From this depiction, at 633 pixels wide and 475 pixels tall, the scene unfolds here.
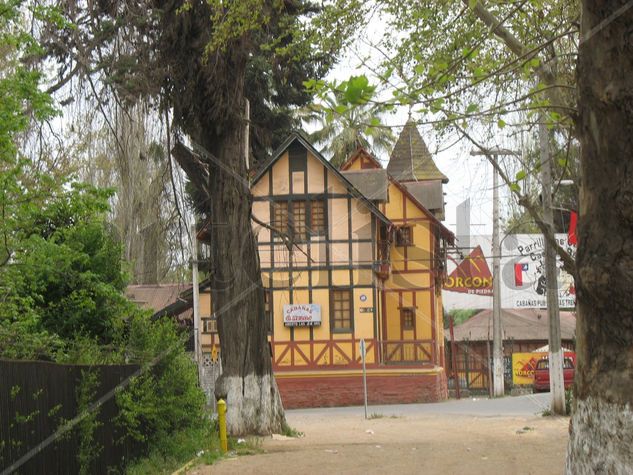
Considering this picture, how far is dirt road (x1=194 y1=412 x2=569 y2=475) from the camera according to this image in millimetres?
13523

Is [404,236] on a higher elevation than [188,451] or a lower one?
higher

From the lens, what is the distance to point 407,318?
130 feet

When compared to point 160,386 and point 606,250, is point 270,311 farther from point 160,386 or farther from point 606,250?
point 606,250

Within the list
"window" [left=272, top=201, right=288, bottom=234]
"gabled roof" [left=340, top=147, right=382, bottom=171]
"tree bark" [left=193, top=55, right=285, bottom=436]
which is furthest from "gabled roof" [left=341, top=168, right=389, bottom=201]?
"tree bark" [left=193, top=55, right=285, bottom=436]

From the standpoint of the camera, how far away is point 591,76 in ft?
22.6

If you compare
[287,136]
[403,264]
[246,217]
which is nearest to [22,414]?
[246,217]

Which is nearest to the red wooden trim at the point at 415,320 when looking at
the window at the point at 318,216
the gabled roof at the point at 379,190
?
the gabled roof at the point at 379,190

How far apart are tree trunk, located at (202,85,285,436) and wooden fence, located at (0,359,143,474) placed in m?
6.06

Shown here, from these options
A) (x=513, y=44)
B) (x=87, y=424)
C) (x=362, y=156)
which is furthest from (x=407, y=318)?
(x=87, y=424)

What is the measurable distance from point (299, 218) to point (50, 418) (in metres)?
26.5

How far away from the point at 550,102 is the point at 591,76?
480 centimetres

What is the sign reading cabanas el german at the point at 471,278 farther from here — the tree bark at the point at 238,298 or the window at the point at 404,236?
the tree bark at the point at 238,298

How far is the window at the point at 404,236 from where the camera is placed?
39375 millimetres

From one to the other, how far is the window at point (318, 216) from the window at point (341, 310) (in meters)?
2.47
